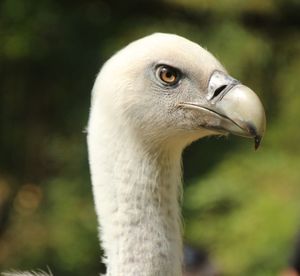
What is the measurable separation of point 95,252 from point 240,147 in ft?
6.30

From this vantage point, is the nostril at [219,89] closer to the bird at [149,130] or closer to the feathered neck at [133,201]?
the bird at [149,130]

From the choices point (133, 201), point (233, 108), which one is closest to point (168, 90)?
point (233, 108)

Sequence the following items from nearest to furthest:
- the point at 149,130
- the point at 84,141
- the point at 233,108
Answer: the point at 233,108 → the point at 149,130 → the point at 84,141

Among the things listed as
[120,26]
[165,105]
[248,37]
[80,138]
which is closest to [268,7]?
[248,37]

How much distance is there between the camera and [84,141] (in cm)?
1080

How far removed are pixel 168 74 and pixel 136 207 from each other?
1.65ft

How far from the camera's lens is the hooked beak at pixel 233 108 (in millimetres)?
3883

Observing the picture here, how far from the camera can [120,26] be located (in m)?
10.5

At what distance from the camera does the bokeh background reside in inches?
408

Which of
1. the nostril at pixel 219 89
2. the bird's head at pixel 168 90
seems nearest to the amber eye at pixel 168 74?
the bird's head at pixel 168 90

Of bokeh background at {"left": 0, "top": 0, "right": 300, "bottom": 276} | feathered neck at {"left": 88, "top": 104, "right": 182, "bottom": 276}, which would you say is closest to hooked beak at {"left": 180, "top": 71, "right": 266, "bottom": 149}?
feathered neck at {"left": 88, "top": 104, "right": 182, "bottom": 276}

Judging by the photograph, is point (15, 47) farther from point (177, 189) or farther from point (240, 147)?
point (177, 189)

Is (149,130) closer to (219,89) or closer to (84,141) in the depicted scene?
(219,89)

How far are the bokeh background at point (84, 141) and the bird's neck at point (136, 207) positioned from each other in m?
5.92
